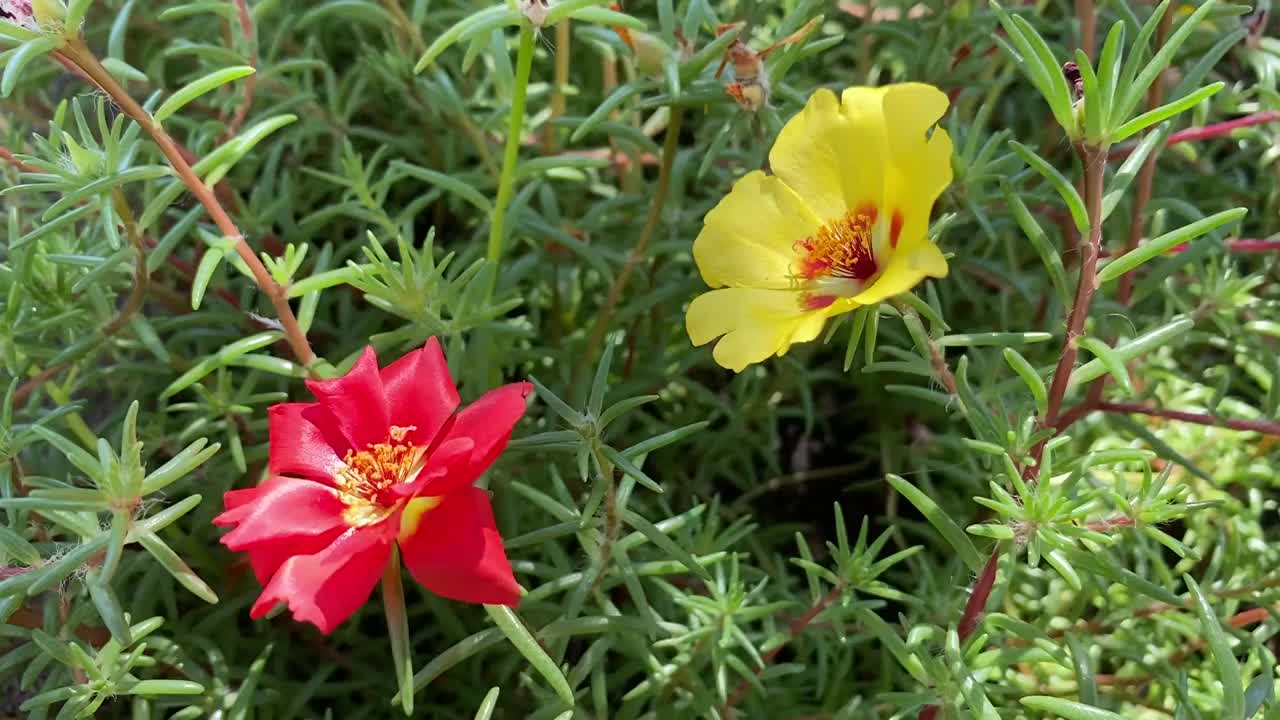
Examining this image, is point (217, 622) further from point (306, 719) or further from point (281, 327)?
point (281, 327)

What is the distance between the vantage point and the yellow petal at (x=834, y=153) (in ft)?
3.36

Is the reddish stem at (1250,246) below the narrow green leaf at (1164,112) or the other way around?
below

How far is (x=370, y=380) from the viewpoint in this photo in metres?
1.04

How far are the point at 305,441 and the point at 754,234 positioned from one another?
1.75 feet

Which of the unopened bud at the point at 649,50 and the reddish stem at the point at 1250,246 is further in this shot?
the reddish stem at the point at 1250,246

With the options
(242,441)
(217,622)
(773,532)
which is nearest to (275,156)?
(242,441)

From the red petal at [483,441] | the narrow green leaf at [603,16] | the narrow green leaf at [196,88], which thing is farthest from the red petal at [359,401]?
the narrow green leaf at [603,16]

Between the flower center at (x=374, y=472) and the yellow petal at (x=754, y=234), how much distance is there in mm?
373

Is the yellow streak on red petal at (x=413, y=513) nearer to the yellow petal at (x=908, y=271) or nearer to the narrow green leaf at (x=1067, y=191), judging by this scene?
the yellow petal at (x=908, y=271)

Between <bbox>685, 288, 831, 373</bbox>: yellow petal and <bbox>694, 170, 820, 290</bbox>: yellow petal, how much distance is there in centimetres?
4

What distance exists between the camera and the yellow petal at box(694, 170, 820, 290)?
1113 millimetres

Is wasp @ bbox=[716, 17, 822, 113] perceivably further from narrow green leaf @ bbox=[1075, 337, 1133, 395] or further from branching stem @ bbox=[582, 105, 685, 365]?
narrow green leaf @ bbox=[1075, 337, 1133, 395]

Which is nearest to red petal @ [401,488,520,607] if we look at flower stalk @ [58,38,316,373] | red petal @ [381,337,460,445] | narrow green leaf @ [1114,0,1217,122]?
red petal @ [381,337,460,445]

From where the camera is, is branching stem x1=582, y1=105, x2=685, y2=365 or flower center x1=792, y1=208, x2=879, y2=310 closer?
flower center x1=792, y1=208, x2=879, y2=310
